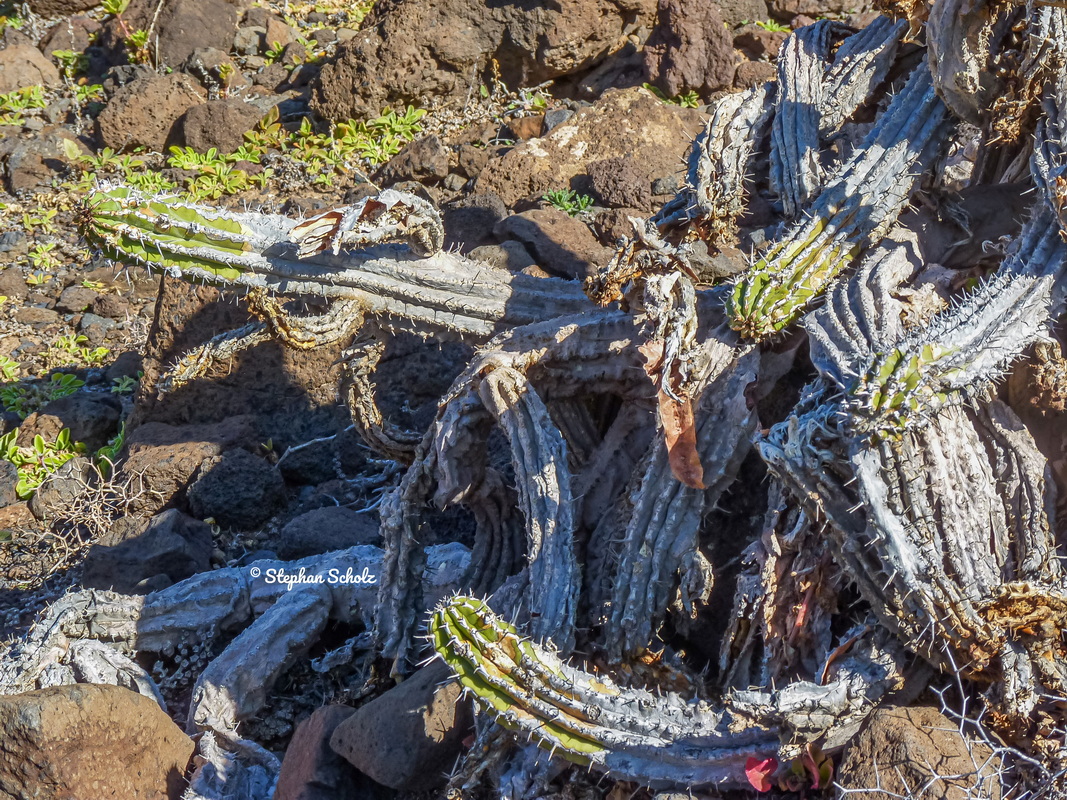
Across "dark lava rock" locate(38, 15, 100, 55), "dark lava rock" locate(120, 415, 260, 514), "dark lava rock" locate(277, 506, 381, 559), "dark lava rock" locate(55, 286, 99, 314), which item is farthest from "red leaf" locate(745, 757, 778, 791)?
"dark lava rock" locate(38, 15, 100, 55)

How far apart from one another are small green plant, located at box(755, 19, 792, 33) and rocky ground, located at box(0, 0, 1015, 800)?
29mm

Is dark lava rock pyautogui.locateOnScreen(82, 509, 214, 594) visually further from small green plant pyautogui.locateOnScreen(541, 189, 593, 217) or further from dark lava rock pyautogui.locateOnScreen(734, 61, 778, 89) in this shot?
dark lava rock pyautogui.locateOnScreen(734, 61, 778, 89)

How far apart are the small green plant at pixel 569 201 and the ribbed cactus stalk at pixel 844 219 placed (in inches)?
96.6

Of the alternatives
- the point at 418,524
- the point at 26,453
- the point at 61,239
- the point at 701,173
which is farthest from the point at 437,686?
the point at 61,239

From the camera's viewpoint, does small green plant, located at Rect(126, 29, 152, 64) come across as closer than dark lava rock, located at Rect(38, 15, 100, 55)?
Yes

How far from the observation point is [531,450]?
3.44 meters

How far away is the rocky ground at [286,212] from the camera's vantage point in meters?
3.39

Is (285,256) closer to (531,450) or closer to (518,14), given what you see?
(531,450)

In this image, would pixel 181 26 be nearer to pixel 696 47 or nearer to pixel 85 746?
pixel 696 47

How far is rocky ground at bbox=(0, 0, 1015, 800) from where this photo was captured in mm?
3395

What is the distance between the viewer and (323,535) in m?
4.61

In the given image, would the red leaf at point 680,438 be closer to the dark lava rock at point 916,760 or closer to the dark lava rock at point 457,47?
the dark lava rock at point 916,760

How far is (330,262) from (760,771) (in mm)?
2195

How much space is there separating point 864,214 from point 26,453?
14.3 feet
